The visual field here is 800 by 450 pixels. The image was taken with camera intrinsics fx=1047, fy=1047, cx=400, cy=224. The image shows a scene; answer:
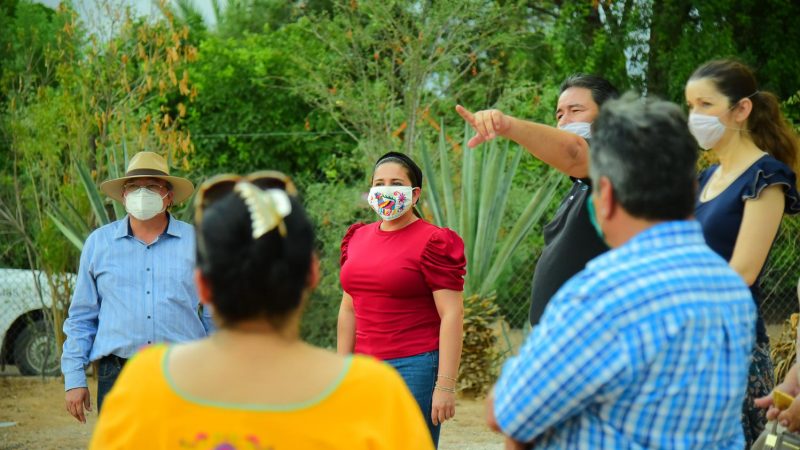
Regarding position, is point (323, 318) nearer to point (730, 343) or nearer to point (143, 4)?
point (143, 4)

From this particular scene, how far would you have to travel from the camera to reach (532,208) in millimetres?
9695

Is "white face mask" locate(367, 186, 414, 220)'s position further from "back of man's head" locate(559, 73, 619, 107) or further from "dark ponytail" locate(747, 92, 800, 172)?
"dark ponytail" locate(747, 92, 800, 172)

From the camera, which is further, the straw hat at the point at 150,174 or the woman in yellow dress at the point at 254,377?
the straw hat at the point at 150,174

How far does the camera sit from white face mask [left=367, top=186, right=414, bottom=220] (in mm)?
4719

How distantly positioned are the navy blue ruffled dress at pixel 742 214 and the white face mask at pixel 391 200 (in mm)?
1590

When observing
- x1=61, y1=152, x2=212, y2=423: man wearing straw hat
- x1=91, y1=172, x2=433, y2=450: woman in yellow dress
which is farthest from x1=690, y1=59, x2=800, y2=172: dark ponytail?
x1=61, y1=152, x2=212, y2=423: man wearing straw hat

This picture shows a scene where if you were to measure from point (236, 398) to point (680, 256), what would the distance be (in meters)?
0.96

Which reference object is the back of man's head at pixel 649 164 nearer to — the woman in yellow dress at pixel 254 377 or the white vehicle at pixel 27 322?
the woman in yellow dress at pixel 254 377

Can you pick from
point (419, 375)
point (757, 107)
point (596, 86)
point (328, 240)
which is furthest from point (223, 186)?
point (328, 240)

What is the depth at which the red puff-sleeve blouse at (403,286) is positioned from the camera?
4.52m

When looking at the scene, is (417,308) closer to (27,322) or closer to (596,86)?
(596,86)

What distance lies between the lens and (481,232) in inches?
384

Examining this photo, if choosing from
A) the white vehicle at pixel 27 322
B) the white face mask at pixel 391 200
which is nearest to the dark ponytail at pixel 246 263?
the white face mask at pixel 391 200

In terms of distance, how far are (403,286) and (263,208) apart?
2.53 m
